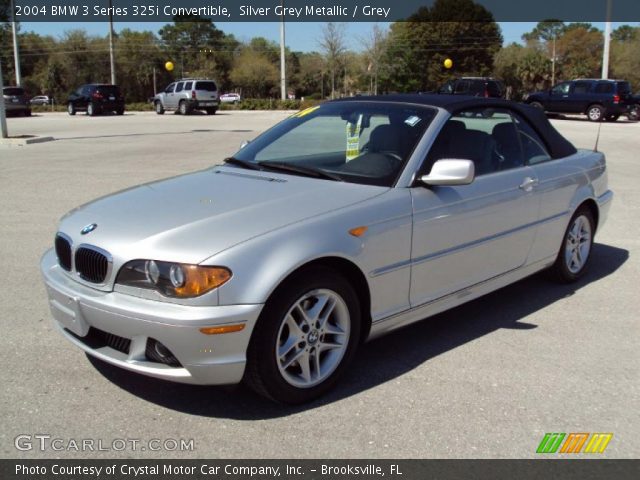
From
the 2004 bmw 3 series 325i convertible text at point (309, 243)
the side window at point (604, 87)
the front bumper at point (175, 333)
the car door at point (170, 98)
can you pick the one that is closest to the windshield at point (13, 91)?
the car door at point (170, 98)

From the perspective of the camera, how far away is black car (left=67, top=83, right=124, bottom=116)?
35.5 meters

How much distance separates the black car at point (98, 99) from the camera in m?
35.5

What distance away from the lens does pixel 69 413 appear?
3.27 metres

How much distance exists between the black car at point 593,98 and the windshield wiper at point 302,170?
2509 cm

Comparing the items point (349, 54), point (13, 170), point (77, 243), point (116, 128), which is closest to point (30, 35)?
point (349, 54)

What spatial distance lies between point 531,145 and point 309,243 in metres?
2.56

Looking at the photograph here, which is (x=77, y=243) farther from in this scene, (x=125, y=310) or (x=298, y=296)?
(x=298, y=296)

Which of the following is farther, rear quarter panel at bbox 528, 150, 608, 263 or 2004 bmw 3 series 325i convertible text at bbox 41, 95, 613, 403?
rear quarter panel at bbox 528, 150, 608, 263

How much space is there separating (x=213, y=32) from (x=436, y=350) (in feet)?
353

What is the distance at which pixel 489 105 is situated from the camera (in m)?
4.72

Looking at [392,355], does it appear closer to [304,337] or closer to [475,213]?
[304,337]

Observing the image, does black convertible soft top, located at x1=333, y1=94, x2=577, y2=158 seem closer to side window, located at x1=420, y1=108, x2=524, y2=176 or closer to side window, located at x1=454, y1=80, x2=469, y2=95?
side window, located at x1=420, y1=108, x2=524, y2=176

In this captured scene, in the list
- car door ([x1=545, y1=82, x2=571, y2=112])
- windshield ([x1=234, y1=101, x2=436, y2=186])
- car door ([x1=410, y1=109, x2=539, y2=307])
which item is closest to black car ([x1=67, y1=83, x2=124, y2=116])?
car door ([x1=545, y1=82, x2=571, y2=112])

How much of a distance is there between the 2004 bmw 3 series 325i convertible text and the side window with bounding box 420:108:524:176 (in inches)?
0.5
